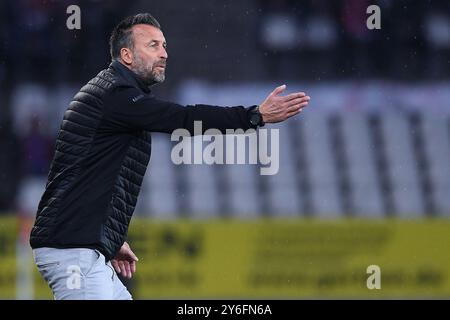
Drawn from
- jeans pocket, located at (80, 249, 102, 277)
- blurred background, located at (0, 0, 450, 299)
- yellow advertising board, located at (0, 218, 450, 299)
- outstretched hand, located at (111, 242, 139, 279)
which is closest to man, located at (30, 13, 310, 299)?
jeans pocket, located at (80, 249, 102, 277)

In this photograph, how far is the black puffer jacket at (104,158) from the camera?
5355mm

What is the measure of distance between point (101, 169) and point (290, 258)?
8547 millimetres

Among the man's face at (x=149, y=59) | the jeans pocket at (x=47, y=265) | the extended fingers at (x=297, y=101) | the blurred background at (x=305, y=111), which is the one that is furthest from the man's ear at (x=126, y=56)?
the blurred background at (x=305, y=111)

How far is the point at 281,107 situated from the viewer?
529 centimetres

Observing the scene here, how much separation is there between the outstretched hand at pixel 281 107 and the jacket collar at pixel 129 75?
24.9 inches

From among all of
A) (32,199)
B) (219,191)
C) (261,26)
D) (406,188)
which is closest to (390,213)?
(406,188)

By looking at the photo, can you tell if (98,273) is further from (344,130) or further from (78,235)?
(344,130)

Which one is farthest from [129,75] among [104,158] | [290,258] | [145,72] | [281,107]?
[290,258]

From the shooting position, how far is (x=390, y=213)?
14875 millimetres

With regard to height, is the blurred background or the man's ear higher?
the blurred background

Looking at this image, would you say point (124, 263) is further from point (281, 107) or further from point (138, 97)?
point (281, 107)

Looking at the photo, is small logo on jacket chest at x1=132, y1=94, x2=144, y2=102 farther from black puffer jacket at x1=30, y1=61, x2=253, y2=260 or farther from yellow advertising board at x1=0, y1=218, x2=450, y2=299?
yellow advertising board at x1=0, y1=218, x2=450, y2=299

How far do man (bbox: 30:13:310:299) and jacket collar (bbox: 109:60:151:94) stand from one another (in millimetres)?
18

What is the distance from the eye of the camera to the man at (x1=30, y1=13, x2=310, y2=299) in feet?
17.5
